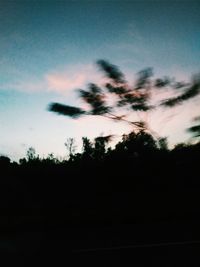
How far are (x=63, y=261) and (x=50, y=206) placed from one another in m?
7.23

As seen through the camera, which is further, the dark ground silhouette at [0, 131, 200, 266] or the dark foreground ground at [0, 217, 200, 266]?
the dark ground silhouette at [0, 131, 200, 266]

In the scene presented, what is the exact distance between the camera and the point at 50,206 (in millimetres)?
11664

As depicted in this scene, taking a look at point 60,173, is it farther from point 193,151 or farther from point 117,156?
point 193,151

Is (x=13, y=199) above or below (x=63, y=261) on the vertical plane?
above

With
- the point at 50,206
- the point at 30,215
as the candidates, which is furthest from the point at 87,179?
the point at 30,215

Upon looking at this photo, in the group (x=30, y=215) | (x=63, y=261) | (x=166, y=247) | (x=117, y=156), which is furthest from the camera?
(x=117, y=156)

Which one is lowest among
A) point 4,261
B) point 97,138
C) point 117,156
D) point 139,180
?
point 4,261

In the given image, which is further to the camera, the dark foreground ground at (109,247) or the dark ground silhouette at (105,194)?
the dark ground silhouette at (105,194)

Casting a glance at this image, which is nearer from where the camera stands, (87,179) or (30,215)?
(30,215)

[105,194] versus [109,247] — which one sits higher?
[105,194]

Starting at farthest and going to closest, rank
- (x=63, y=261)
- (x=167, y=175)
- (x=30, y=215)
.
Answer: (x=167, y=175)
(x=30, y=215)
(x=63, y=261)

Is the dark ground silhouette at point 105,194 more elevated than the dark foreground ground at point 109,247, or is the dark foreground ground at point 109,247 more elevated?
the dark ground silhouette at point 105,194

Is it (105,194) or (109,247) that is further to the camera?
(105,194)

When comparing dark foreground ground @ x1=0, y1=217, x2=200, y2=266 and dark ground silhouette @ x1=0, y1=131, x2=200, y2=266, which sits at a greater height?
dark ground silhouette @ x1=0, y1=131, x2=200, y2=266
